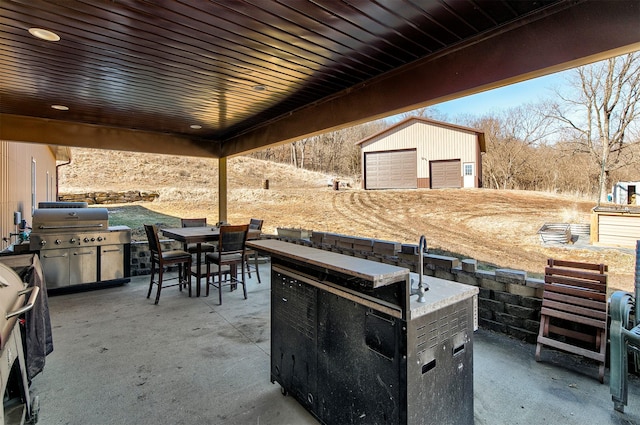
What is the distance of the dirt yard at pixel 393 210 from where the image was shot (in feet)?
20.9

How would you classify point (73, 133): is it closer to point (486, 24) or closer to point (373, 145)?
point (486, 24)

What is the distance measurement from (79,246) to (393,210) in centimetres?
828

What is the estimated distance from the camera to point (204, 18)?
7.04 ft

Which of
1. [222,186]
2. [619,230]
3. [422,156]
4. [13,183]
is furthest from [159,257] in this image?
[422,156]

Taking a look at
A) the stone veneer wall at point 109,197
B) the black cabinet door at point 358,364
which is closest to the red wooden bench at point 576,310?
the black cabinet door at point 358,364

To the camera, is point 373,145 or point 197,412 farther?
point 373,145

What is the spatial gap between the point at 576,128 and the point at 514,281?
11803 millimetres

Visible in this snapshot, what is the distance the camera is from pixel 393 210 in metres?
10.3

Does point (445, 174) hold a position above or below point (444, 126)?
below

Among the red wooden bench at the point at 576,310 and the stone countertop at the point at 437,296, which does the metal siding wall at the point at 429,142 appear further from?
the stone countertop at the point at 437,296

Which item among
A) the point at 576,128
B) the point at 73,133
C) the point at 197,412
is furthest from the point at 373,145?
the point at 197,412

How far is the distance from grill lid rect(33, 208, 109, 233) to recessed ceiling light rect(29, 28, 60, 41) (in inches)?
109

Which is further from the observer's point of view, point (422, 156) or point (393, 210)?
point (422, 156)

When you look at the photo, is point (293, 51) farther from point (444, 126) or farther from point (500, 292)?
point (444, 126)
